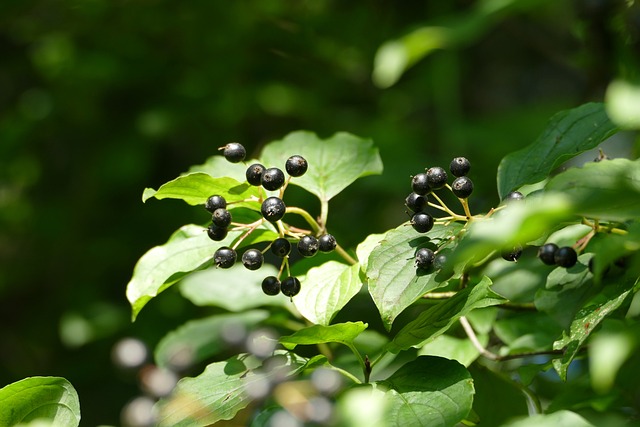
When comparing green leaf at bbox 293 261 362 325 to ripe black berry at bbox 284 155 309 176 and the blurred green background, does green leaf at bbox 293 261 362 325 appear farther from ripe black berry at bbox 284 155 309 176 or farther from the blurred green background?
the blurred green background

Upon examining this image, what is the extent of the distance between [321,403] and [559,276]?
1.85ft

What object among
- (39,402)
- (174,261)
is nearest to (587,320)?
(174,261)

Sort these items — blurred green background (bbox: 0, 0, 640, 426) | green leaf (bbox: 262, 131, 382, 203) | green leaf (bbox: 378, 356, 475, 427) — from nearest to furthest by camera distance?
green leaf (bbox: 378, 356, 475, 427) < green leaf (bbox: 262, 131, 382, 203) < blurred green background (bbox: 0, 0, 640, 426)

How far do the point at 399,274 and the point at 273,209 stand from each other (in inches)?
9.4

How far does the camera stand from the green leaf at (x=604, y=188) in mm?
793

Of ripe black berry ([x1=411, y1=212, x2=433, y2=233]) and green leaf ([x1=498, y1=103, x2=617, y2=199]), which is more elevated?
green leaf ([x1=498, y1=103, x2=617, y2=199])

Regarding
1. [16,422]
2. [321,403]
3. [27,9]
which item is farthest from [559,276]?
[27,9]

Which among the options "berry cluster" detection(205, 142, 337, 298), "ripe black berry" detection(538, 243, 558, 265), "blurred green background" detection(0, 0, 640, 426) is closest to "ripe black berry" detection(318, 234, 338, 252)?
"berry cluster" detection(205, 142, 337, 298)

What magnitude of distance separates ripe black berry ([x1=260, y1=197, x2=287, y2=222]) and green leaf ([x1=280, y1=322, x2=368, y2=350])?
0.20 metres

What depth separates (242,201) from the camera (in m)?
1.36

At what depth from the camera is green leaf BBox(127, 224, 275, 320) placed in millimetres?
1401

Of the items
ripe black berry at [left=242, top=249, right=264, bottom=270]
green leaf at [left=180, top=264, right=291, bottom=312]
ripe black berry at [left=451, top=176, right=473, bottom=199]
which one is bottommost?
green leaf at [left=180, top=264, right=291, bottom=312]

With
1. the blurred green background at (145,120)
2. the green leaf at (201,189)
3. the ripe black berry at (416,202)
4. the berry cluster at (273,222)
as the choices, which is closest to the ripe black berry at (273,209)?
the berry cluster at (273,222)

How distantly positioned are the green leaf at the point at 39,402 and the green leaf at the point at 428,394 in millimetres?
529
